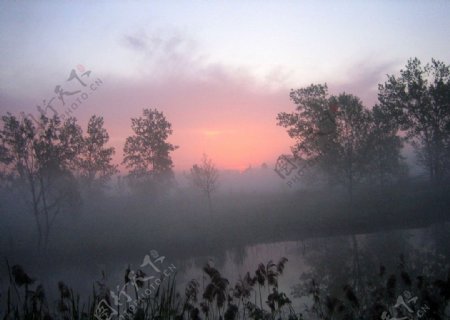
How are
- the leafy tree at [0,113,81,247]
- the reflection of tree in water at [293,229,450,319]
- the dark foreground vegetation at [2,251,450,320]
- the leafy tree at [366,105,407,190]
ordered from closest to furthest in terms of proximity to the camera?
the dark foreground vegetation at [2,251,450,320], the reflection of tree in water at [293,229,450,319], the leafy tree at [0,113,81,247], the leafy tree at [366,105,407,190]

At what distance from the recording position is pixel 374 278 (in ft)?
55.8

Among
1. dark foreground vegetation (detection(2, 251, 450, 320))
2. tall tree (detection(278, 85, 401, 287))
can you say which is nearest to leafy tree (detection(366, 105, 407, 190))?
tall tree (detection(278, 85, 401, 287))

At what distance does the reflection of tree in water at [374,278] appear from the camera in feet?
28.9

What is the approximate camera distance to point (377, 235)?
32094mm

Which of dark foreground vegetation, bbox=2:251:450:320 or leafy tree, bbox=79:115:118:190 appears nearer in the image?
dark foreground vegetation, bbox=2:251:450:320

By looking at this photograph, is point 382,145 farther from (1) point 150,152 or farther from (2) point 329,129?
(1) point 150,152

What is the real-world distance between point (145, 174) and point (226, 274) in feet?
119

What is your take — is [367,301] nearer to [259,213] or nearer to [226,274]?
[226,274]

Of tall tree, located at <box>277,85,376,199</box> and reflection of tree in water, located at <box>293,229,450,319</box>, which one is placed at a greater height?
tall tree, located at <box>277,85,376,199</box>

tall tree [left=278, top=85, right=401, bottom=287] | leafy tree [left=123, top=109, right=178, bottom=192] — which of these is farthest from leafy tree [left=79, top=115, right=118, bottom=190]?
tall tree [left=278, top=85, right=401, bottom=287]

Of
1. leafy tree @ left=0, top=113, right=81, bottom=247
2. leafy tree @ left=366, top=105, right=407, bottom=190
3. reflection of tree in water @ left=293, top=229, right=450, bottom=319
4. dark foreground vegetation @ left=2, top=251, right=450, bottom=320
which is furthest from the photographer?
leafy tree @ left=366, top=105, right=407, bottom=190

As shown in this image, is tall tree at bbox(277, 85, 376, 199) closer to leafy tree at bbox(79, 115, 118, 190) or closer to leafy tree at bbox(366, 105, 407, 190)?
leafy tree at bbox(366, 105, 407, 190)

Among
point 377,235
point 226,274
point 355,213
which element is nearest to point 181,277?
point 226,274

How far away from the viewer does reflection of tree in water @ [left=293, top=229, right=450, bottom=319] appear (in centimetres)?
880
